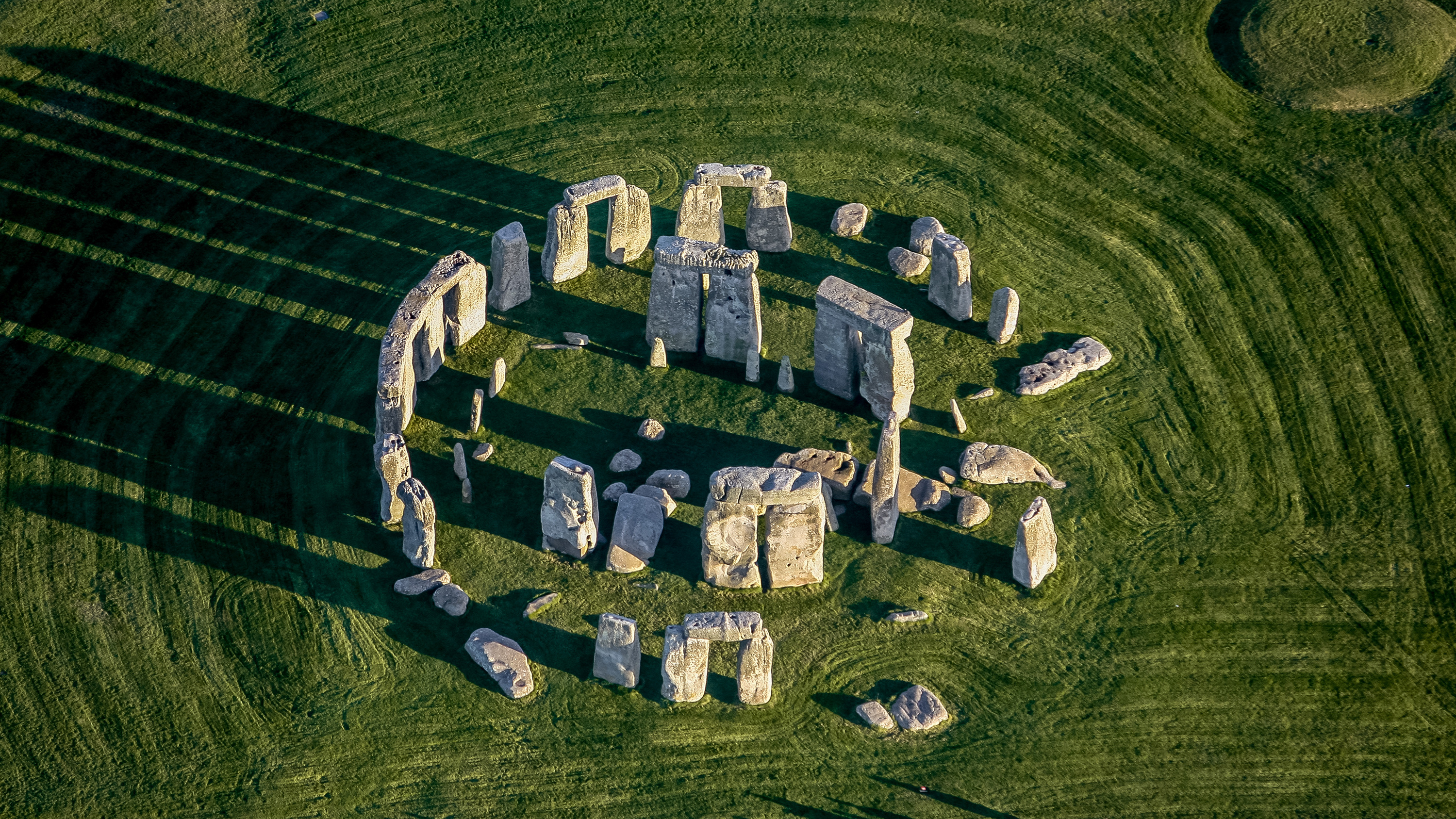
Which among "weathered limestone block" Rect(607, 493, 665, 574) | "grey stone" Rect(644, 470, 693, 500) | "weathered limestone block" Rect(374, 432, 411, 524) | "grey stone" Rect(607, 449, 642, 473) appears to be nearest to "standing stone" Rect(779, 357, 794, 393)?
"grey stone" Rect(644, 470, 693, 500)

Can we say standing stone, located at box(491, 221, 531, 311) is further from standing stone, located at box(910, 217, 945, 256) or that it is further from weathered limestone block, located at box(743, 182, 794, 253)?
standing stone, located at box(910, 217, 945, 256)

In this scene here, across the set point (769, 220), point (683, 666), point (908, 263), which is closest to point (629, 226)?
point (769, 220)

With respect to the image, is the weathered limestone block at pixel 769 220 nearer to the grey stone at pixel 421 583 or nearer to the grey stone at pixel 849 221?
the grey stone at pixel 849 221

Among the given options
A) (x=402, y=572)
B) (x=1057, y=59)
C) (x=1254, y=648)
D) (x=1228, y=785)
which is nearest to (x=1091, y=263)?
(x=1057, y=59)

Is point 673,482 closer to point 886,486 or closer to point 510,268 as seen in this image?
point 886,486

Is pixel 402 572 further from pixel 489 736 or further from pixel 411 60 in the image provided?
pixel 411 60
